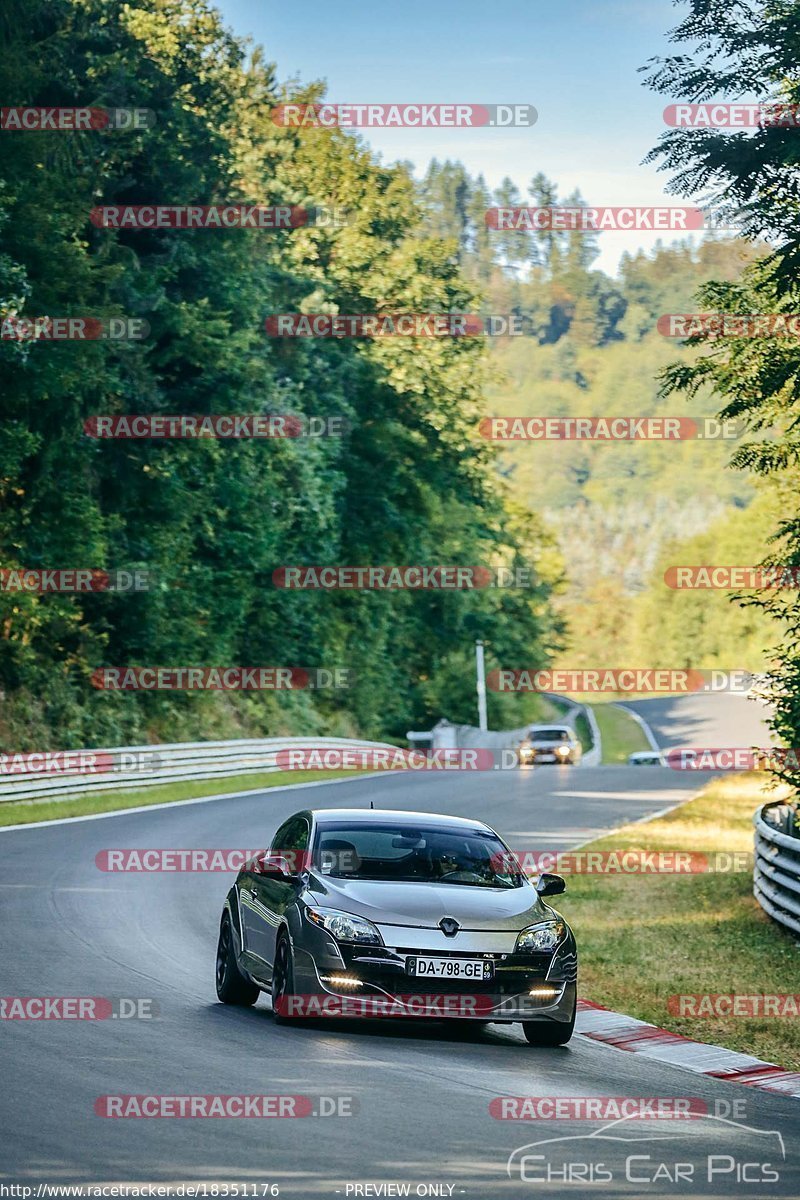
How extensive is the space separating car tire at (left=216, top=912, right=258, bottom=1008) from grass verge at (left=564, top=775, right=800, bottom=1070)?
2.93 m

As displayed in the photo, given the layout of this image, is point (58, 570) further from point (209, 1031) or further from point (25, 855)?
point (209, 1031)

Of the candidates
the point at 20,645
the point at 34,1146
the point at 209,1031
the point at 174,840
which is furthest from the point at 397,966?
the point at 20,645

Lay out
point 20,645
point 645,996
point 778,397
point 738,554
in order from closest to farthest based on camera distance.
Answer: point 645,996, point 778,397, point 20,645, point 738,554

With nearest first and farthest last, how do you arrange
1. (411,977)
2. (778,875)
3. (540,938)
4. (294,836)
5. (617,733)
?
(411,977), (540,938), (294,836), (778,875), (617,733)

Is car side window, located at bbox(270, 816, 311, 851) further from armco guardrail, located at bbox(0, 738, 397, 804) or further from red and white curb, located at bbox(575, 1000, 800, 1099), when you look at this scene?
armco guardrail, located at bbox(0, 738, 397, 804)

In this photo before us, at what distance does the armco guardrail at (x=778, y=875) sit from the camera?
16.5 meters

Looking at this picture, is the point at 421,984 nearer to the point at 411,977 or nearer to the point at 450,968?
the point at 411,977

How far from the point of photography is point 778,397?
831 inches

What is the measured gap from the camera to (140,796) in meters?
35.5

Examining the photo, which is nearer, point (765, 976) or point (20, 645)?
point (765, 976)

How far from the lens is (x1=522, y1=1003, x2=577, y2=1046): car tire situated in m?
11.3

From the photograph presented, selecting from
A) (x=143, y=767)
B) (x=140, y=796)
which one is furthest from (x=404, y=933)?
(x=143, y=767)

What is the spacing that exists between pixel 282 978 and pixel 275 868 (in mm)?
845

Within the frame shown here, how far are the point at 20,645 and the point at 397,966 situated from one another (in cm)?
2992
